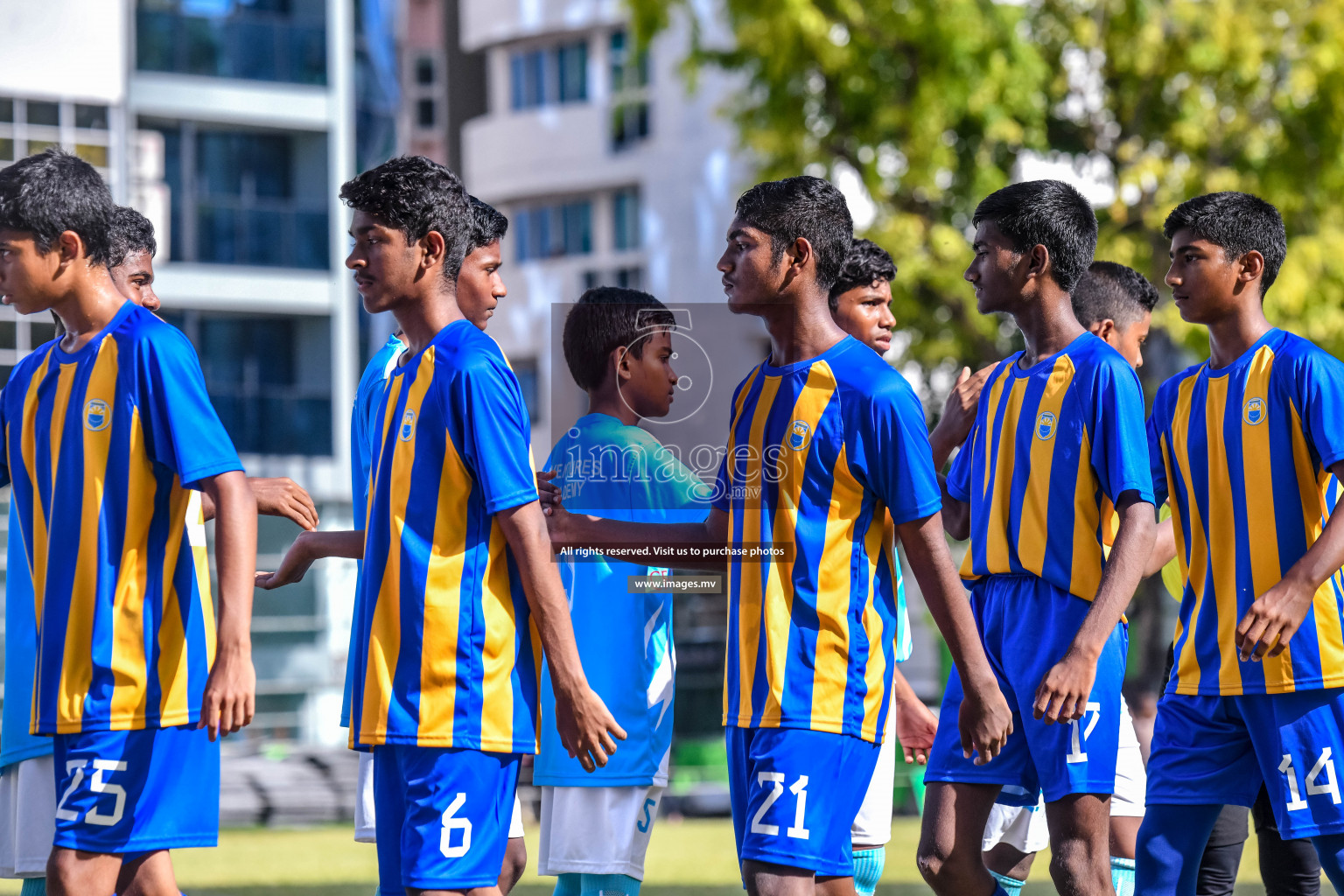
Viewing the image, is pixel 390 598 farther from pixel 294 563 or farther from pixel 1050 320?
pixel 1050 320

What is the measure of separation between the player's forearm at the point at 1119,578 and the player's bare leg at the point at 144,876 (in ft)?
7.59

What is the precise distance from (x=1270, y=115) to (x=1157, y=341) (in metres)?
2.13

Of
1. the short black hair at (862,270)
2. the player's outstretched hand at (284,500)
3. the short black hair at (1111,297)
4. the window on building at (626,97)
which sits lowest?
the player's outstretched hand at (284,500)

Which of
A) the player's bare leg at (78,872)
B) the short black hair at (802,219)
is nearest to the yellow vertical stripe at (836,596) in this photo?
the short black hair at (802,219)

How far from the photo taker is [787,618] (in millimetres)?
4055

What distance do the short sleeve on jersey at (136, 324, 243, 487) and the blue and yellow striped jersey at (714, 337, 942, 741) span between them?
1292 mm

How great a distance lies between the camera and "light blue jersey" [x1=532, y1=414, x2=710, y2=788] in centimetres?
497

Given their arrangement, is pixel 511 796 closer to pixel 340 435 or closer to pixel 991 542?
pixel 991 542

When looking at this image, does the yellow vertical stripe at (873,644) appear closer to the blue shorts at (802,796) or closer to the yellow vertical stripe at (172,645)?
the blue shorts at (802,796)

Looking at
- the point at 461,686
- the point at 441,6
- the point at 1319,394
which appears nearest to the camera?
the point at 461,686

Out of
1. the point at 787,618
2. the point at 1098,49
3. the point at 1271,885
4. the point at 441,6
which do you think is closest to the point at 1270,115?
the point at 1098,49

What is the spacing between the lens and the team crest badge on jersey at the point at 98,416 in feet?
13.2

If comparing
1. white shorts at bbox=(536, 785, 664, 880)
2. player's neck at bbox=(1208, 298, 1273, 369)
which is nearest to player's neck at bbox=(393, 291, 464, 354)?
white shorts at bbox=(536, 785, 664, 880)

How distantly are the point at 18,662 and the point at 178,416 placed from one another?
110cm
